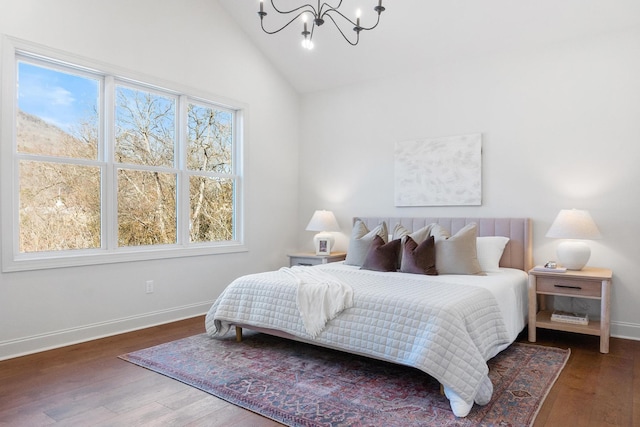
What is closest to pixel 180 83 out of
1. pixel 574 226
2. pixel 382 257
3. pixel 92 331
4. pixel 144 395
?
pixel 92 331

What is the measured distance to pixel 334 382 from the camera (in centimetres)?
Answer: 273

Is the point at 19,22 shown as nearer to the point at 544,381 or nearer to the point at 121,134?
the point at 121,134

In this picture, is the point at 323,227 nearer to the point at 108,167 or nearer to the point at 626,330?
the point at 108,167

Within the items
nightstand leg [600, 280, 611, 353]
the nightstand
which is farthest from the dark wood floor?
the nightstand

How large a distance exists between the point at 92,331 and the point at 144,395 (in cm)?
146

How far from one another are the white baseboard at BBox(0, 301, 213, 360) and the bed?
84 centimetres

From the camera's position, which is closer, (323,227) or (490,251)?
(490,251)

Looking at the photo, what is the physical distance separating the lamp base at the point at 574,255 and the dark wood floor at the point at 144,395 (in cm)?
68

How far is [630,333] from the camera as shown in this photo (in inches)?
146

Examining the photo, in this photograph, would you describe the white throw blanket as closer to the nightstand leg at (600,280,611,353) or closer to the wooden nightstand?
the wooden nightstand

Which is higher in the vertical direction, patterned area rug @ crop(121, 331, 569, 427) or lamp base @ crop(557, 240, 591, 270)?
lamp base @ crop(557, 240, 591, 270)

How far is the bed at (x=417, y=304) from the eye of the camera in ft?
7.95

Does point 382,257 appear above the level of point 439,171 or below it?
below

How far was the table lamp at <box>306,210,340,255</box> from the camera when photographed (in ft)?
16.9
